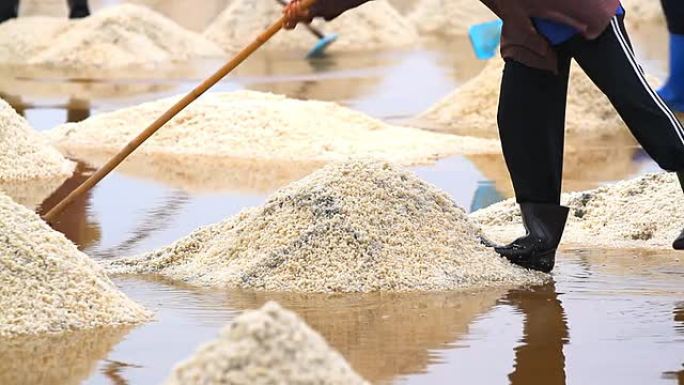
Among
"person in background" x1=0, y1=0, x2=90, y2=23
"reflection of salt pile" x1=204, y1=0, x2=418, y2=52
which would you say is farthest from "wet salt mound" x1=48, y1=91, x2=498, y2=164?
"reflection of salt pile" x1=204, y1=0, x2=418, y2=52

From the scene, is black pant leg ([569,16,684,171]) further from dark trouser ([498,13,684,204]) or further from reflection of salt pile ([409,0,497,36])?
reflection of salt pile ([409,0,497,36])

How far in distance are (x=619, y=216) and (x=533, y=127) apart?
0.91 meters

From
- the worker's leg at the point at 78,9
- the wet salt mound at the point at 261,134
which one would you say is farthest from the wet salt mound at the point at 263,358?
the worker's leg at the point at 78,9

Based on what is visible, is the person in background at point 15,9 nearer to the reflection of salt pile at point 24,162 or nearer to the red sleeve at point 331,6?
the reflection of salt pile at point 24,162

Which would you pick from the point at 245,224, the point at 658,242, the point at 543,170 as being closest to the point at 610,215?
the point at 658,242

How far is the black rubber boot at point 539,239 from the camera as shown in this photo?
5.25m

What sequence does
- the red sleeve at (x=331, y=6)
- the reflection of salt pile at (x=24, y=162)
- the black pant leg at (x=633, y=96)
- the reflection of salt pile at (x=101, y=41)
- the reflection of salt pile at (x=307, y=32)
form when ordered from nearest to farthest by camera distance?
the black pant leg at (x=633, y=96) → the red sleeve at (x=331, y=6) → the reflection of salt pile at (x=24, y=162) → the reflection of salt pile at (x=101, y=41) → the reflection of salt pile at (x=307, y=32)

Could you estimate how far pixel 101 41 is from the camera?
1339cm

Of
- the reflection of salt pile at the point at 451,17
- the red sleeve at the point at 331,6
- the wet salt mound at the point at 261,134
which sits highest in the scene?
the red sleeve at the point at 331,6

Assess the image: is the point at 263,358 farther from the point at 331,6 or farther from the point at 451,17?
the point at 451,17

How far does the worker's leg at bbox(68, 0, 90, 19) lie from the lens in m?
14.1

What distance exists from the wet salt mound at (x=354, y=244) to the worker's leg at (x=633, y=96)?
551mm

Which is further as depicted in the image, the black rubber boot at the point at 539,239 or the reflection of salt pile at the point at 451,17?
the reflection of salt pile at the point at 451,17

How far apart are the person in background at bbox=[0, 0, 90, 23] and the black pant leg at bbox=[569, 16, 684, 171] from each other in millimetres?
9465
